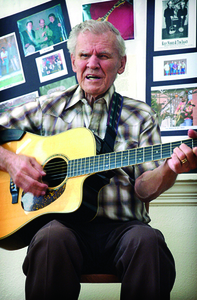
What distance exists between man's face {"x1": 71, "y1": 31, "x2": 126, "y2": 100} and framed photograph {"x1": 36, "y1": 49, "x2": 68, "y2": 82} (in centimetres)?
30

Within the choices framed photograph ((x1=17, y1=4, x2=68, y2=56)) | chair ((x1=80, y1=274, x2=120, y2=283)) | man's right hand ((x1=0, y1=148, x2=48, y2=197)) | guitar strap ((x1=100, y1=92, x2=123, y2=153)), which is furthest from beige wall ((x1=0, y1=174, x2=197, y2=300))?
framed photograph ((x1=17, y1=4, x2=68, y2=56))

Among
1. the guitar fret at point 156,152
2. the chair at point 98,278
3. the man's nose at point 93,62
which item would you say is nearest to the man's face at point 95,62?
the man's nose at point 93,62

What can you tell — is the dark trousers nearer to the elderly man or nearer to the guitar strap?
the elderly man

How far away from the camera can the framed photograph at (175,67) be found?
58.3 inches

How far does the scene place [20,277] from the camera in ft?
5.35

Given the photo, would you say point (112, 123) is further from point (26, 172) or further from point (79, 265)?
point (79, 265)

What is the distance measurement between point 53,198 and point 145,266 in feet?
1.26

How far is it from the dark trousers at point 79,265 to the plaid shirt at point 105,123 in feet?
0.66

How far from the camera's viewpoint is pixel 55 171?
1.12 metres

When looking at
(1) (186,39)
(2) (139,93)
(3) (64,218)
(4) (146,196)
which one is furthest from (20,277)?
(1) (186,39)

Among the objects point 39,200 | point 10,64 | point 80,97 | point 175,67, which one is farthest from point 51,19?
point 39,200

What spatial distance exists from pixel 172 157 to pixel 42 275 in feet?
1.69

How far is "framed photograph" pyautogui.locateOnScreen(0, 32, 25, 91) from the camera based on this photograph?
5.54 ft

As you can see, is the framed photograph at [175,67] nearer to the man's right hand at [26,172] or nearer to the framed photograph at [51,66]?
the framed photograph at [51,66]
